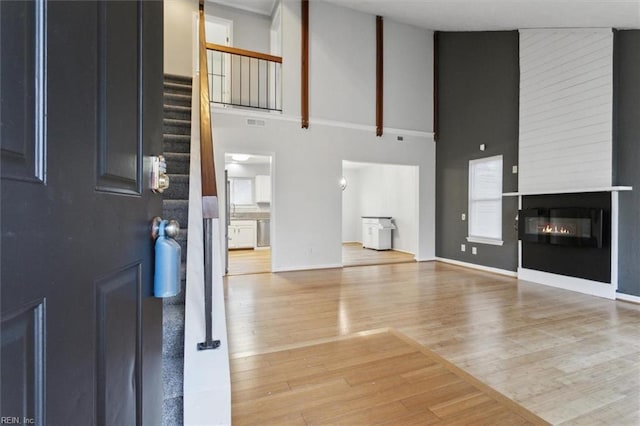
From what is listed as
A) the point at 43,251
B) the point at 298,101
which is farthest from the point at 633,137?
the point at 43,251

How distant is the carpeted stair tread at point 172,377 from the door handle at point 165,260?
2.55 ft

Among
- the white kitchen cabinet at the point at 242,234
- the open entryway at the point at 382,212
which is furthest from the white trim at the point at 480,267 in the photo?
the white kitchen cabinet at the point at 242,234

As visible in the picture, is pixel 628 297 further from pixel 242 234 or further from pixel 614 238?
pixel 242 234

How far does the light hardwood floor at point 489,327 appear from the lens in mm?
1989

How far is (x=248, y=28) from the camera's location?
6.73m

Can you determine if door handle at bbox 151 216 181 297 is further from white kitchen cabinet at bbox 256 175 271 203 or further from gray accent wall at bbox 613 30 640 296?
white kitchen cabinet at bbox 256 175 271 203

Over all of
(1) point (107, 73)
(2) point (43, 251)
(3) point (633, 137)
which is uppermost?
(3) point (633, 137)

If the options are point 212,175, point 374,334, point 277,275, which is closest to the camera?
point 212,175

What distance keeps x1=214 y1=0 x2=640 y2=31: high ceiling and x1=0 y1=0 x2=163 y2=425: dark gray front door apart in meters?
4.59

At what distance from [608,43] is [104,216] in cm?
595

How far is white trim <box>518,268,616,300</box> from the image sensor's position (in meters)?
4.07

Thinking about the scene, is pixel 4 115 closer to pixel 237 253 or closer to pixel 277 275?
pixel 277 275

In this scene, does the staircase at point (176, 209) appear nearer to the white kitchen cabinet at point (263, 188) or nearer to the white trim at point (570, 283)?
the white kitchen cabinet at point (263, 188)

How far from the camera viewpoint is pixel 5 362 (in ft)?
1.18
